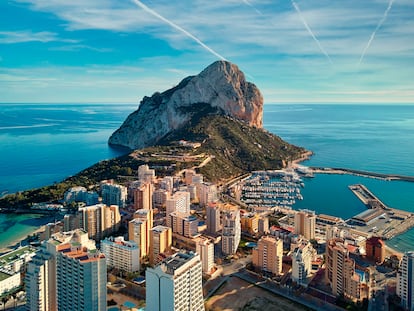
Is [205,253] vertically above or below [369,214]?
above

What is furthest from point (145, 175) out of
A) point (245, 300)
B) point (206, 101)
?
point (206, 101)

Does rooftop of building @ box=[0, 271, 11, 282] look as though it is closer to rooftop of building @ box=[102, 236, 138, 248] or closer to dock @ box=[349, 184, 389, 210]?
rooftop of building @ box=[102, 236, 138, 248]

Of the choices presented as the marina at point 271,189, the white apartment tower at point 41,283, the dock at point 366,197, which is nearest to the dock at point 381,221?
the dock at point 366,197

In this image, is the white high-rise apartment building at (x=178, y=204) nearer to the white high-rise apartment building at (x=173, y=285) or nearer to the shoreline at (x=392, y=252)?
the shoreline at (x=392, y=252)

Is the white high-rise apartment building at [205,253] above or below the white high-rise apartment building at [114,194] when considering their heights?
below

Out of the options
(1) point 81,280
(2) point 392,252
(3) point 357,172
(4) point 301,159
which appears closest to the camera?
(1) point 81,280

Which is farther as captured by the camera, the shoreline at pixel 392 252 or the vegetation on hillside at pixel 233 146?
the vegetation on hillside at pixel 233 146

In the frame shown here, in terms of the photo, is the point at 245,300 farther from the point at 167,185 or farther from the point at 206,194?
the point at 167,185

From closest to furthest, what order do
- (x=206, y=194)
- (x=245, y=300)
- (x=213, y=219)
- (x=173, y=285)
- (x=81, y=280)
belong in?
(x=173, y=285)
(x=81, y=280)
(x=245, y=300)
(x=213, y=219)
(x=206, y=194)

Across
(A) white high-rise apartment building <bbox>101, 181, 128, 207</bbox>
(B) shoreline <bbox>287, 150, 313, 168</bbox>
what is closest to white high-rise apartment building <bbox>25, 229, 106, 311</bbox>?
(A) white high-rise apartment building <bbox>101, 181, 128, 207</bbox>
